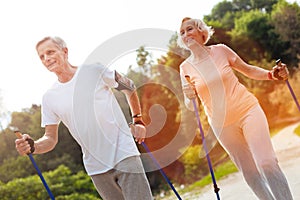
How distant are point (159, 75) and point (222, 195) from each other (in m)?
2.66

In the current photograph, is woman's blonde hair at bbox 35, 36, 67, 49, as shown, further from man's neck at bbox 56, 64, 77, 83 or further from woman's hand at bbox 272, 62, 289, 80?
woman's hand at bbox 272, 62, 289, 80

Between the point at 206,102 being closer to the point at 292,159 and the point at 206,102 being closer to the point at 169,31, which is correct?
the point at 169,31

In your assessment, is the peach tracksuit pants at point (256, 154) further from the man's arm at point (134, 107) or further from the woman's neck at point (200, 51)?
the man's arm at point (134, 107)

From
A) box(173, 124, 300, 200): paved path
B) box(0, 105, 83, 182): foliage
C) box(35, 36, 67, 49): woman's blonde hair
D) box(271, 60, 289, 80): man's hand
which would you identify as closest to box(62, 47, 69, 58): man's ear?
box(35, 36, 67, 49): woman's blonde hair

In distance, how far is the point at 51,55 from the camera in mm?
2107

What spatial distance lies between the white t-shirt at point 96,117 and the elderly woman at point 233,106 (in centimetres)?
63

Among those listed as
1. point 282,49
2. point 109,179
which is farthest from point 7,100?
point 109,179

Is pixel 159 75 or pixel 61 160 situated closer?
pixel 159 75

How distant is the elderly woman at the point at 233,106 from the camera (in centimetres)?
236

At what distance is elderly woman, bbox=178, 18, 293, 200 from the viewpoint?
2.36m

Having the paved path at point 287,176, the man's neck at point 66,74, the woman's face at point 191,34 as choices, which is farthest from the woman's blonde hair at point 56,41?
the paved path at point 287,176

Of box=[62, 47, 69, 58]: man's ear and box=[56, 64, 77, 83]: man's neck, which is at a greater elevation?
box=[62, 47, 69, 58]: man's ear

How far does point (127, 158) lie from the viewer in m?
1.98

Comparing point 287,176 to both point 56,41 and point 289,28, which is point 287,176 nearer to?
point 56,41
